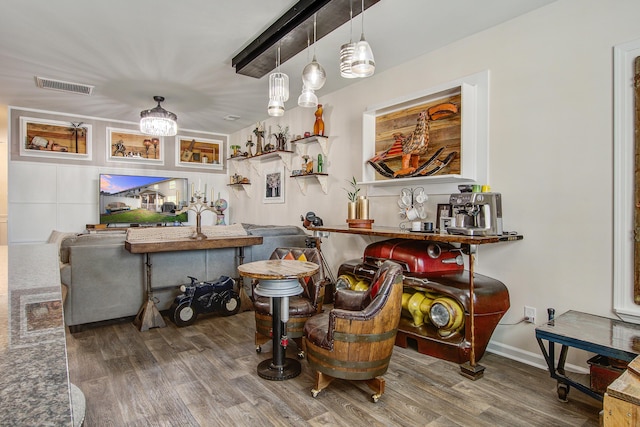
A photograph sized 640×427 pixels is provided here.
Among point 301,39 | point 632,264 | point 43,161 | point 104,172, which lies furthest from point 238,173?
point 632,264

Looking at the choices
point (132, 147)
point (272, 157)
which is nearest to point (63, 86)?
point (132, 147)

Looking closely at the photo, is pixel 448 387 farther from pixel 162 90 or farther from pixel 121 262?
pixel 162 90

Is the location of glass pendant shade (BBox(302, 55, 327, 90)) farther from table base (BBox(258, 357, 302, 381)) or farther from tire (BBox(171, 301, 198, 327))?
tire (BBox(171, 301, 198, 327))

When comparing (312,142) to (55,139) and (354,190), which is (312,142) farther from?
(55,139)

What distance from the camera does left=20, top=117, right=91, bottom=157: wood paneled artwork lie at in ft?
17.9

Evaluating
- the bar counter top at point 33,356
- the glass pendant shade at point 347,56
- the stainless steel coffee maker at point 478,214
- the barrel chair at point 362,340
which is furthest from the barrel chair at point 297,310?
the bar counter top at point 33,356

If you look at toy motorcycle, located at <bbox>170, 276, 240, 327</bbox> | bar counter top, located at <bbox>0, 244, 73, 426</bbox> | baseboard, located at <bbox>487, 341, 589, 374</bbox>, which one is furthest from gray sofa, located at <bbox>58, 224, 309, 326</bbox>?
baseboard, located at <bbox>487, 341, 589, 374</bbox>

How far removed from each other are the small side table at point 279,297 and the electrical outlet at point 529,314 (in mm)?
1687

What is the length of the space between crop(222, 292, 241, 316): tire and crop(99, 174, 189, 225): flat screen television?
2.66 metres

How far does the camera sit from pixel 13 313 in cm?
82

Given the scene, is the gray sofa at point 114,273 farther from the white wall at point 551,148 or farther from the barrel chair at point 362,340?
the white wall at point 551,148

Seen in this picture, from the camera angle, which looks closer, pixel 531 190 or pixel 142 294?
pixel 531 190

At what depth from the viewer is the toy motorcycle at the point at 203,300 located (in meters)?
3.54

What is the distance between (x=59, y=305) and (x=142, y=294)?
10.3 ft
